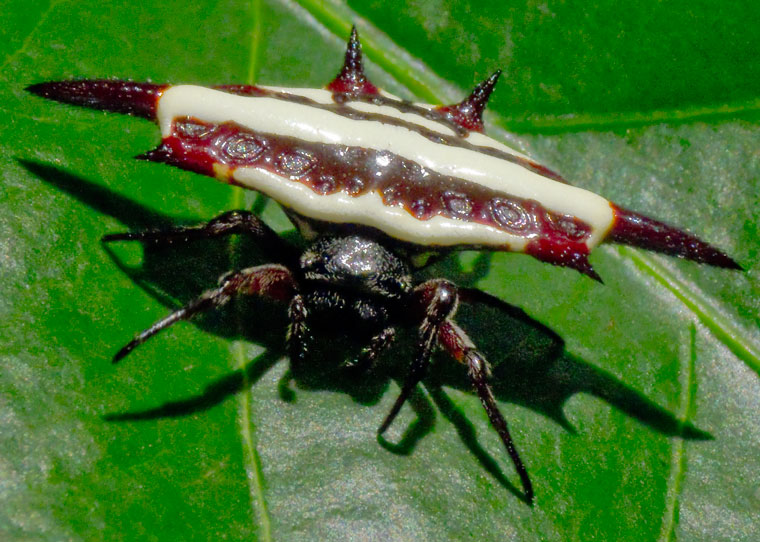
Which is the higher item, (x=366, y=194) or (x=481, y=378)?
(x=366, y=194)

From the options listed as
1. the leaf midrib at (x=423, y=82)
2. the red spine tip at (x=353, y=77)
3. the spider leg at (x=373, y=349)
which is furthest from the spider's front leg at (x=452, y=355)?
the leaf midrib at (x=423, y=82)

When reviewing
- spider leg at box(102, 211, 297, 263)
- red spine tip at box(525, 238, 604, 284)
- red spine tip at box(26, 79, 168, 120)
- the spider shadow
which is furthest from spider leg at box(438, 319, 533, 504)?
red spine tip at box(26, 79, 168, 120)

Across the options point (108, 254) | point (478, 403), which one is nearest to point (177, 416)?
point (108, 254)

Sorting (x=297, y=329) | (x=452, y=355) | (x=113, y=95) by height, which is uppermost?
(x=113, y=95)

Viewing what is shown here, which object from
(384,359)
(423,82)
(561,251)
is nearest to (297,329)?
(384,359)

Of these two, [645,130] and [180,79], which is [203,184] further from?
[645,130]

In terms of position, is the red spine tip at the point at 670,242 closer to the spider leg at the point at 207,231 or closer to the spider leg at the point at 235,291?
the spider leg at the point at 235,291

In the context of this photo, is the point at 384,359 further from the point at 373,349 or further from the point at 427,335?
the point at 427,335

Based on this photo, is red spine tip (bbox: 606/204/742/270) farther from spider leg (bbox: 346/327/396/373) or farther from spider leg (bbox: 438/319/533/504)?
spider leg (bbox: 346/327/396/373)
